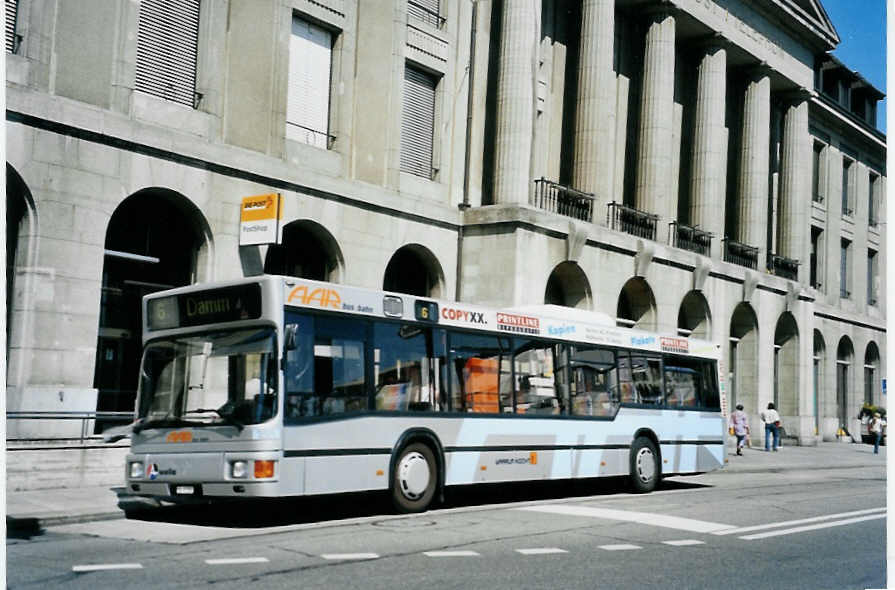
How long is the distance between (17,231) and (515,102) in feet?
42.0

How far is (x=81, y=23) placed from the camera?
17.9 meters

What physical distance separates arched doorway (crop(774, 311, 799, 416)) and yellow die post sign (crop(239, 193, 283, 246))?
24756 millimetres

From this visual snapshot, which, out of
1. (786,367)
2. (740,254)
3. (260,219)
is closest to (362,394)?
(260,219)

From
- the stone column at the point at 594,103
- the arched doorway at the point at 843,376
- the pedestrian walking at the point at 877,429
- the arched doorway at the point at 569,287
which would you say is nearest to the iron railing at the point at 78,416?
the arched doorway at the point at 569,287

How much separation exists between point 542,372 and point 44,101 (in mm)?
8771

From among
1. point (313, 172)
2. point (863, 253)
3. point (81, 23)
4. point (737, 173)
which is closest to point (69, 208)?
point (81, 23)

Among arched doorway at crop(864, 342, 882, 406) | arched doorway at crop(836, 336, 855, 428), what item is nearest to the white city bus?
arched doorway at crop(836, 336, 855, 428)

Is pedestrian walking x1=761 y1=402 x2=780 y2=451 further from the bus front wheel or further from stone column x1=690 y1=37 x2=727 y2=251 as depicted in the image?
the bus front wheel

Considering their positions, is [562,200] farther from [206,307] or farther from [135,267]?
[206,307]

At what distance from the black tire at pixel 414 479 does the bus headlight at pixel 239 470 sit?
92.2 inches

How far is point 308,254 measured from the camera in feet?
74.8

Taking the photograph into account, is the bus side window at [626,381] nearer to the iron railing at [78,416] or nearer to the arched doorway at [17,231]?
the iron railing at [78,416]

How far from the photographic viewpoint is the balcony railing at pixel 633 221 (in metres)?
30.5

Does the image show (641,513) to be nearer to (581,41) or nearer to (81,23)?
(81,23)
